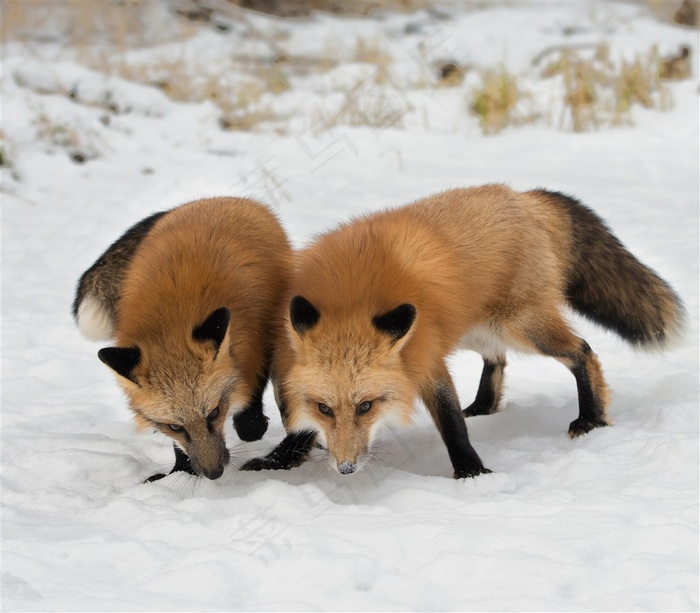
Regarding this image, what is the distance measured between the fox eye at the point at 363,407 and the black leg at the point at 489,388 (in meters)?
1.72

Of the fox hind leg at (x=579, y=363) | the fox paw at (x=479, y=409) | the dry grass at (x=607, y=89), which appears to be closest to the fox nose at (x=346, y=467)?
the fox hind leg at (x=579, y=363)

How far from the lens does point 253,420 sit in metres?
4.89

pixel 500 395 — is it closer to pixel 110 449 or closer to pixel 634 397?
pixel 634 397

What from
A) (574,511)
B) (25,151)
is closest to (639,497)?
(574,511)

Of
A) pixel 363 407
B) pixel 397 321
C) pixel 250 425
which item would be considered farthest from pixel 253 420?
pixel 397 321

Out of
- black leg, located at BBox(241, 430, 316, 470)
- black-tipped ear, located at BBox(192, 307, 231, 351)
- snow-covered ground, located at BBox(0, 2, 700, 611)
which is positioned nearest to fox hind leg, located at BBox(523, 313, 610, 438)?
snow-covered ground, located at BBox(0, 2, 700, 611)

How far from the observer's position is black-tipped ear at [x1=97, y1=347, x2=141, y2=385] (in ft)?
12.4

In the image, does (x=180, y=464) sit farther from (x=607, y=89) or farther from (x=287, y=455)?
(x=607, y=89)

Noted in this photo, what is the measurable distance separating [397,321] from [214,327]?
876mm

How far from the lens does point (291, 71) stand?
13.5m

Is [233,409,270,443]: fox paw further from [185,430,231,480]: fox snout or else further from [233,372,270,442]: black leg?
[185,430,231,480]: fox snout

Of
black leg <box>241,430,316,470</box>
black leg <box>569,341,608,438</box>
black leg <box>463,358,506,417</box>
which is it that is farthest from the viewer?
black leg <box>463,358,506,417</box>

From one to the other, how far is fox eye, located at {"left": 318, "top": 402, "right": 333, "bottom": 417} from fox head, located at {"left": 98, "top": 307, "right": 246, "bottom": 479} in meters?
0.51

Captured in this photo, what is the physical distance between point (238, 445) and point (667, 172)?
6.84 meters
